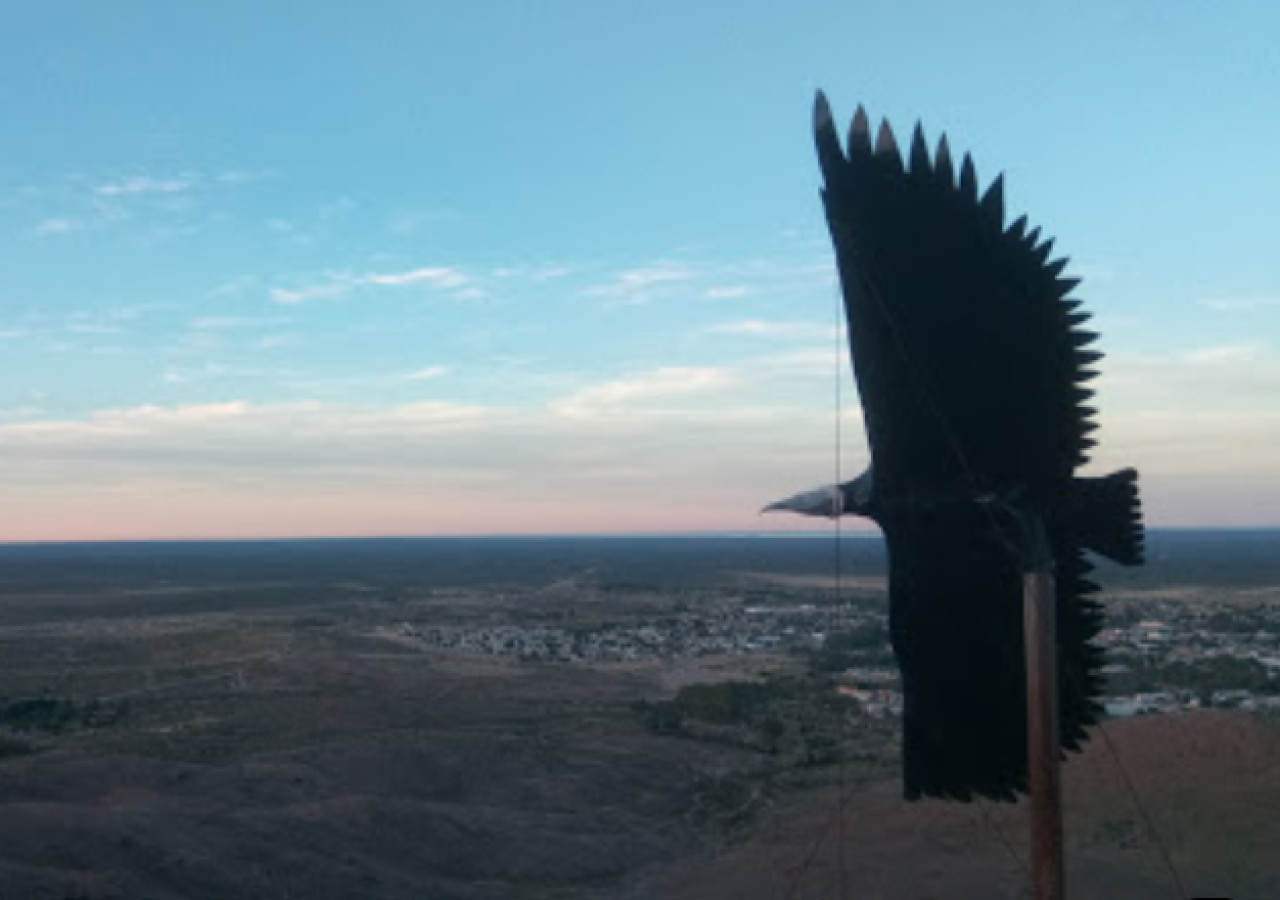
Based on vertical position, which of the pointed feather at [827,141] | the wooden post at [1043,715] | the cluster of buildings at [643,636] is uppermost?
the pointed feather at [827,141]

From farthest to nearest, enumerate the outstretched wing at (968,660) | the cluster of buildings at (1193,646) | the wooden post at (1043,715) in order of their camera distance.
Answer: the cluster of buildings at (1193,646) < the outstretched wing at (968,660) < the wooden post at (1043,715)

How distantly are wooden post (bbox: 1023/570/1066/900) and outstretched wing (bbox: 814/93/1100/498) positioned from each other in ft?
1.48

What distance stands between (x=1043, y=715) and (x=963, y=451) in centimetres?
74

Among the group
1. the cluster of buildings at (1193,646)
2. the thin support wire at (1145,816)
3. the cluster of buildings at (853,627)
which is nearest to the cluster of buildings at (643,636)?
the cluster of buildings at (853,627)

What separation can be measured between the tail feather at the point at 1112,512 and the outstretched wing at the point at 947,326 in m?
0.08

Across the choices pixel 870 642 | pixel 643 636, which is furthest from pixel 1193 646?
pixel 643 636

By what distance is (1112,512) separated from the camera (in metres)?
3.79

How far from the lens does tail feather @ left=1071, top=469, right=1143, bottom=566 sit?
3.79 metres

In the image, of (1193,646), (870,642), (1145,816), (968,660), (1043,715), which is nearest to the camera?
(1043,715)

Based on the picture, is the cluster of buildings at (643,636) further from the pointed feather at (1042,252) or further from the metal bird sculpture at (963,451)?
the pointed feather at (1042,252)

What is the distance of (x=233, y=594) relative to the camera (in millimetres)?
82125

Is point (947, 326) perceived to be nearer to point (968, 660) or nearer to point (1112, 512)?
point (1112, 512)

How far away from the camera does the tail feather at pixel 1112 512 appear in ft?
12.4

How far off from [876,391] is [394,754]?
22227mm
